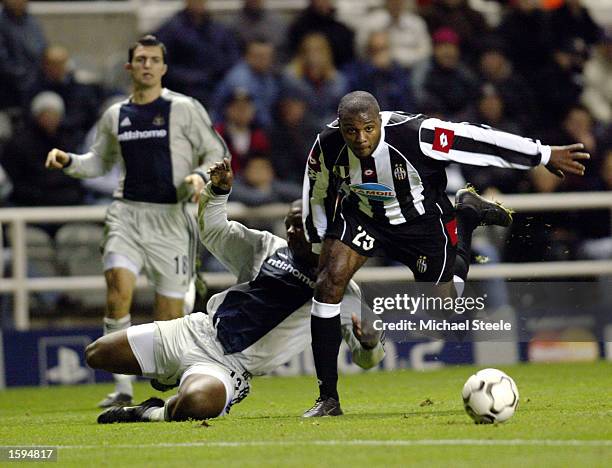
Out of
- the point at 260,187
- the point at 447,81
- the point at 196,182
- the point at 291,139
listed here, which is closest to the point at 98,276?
the point at 260,187

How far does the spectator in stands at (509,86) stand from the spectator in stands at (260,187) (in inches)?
109

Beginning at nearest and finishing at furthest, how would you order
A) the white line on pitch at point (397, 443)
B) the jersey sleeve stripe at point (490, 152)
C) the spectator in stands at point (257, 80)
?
the white line on pitch at point (397, 443) < the jersey sleeve stripe at point (490, 152) < the spectator in stands at point (257, 80)

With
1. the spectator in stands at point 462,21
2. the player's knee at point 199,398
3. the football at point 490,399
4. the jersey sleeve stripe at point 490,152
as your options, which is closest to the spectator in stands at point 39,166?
the spectator in stands at point 462,21

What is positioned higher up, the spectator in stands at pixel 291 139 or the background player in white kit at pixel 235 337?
the spectator in stands at pixel 291 139

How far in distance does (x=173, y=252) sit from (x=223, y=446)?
13.2 ft

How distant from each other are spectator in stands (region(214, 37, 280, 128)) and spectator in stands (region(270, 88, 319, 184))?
27 centimetres

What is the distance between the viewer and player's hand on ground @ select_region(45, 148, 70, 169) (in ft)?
30.4

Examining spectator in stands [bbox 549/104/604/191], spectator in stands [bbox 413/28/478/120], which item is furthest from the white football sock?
spectator in stands [bbox 549/104/604/191]

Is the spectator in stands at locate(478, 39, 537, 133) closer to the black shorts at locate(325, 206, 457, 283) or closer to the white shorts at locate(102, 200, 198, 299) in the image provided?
the white shorts at locate(102, 200, 198, 299)

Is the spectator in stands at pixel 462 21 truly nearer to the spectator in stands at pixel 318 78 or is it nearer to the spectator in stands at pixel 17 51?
the spectator in stands at pixel 318 78

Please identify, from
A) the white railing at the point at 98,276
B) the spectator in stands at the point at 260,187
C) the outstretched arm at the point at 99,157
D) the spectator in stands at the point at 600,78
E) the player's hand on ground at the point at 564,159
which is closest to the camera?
the player's hand on ground at the point at 564,159

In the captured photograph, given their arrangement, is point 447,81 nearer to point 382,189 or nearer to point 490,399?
point 382,189

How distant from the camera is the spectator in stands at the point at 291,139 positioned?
13.0 metres

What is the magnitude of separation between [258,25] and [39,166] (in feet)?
10.1
